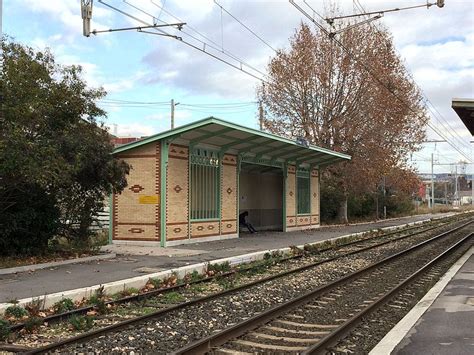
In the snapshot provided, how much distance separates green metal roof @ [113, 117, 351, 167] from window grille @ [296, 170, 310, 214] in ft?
5.44

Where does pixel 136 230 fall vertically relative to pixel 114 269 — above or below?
above

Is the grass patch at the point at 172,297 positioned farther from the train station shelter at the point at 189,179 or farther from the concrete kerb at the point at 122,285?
the train station shelter at the point at 189,179

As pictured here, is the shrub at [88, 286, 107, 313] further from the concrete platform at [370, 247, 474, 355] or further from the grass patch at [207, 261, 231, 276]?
the concrete platform at [370, 247, 474, 355]

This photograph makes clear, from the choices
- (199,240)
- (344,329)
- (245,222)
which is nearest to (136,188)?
(199,240)

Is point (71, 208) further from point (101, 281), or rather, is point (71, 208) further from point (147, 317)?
point (147, 317)

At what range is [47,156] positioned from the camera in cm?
1303

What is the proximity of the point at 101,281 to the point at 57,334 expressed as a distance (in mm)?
3737

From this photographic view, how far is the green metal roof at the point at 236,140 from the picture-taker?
1838 cm

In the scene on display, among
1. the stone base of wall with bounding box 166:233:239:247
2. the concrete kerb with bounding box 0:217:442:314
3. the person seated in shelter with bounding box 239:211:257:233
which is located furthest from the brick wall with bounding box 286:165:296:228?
the concrete kerb with bounding box 0:217:442:314

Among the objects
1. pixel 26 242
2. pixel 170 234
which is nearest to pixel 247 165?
pixel 170 234

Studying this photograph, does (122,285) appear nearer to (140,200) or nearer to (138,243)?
(138,243)

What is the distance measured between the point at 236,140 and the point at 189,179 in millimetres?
2719

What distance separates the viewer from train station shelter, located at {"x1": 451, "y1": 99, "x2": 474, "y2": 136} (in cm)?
1822

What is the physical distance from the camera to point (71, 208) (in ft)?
51.8
